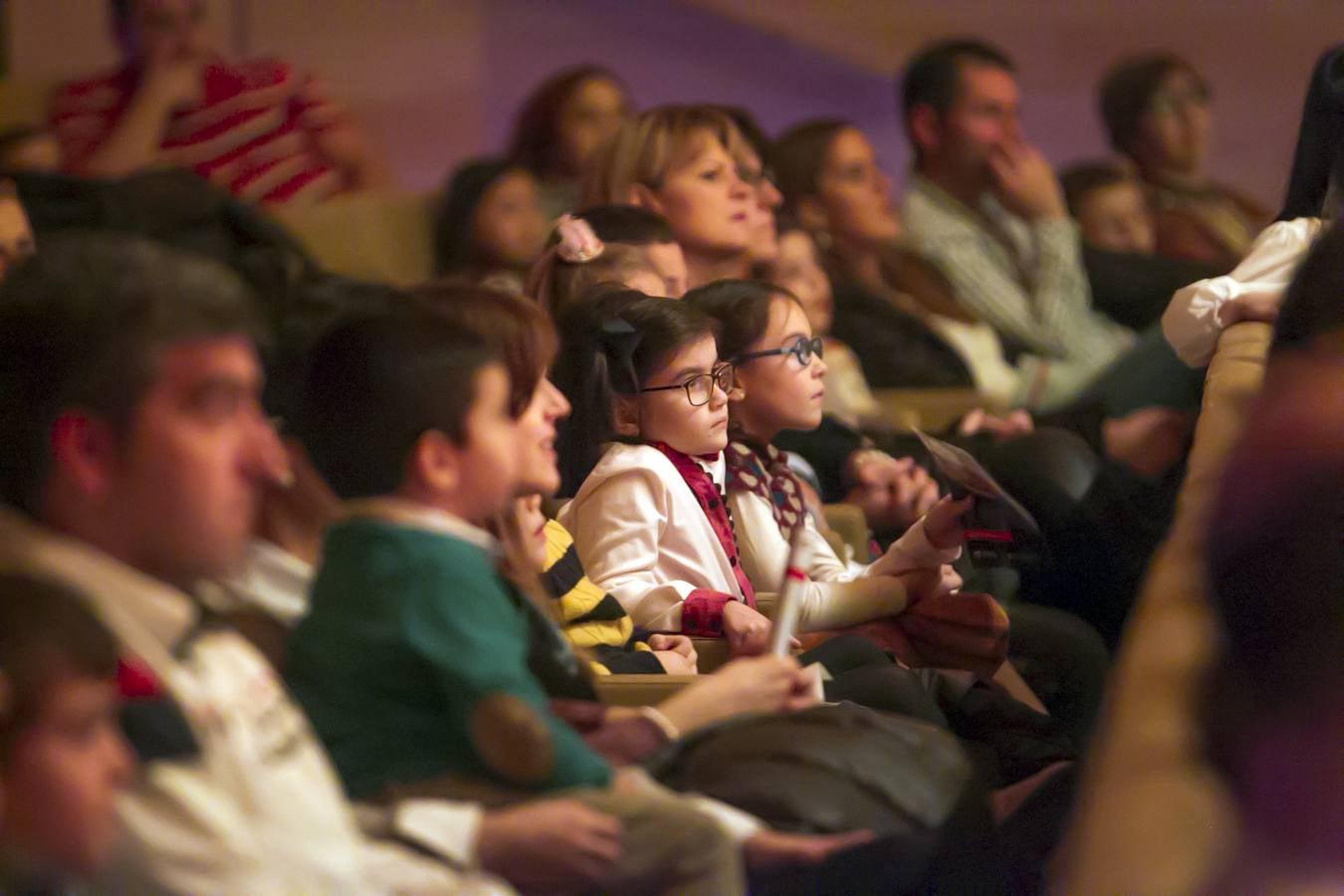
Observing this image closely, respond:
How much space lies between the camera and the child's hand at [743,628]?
Result: 190 centimetres

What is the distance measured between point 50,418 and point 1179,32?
18.3 feet

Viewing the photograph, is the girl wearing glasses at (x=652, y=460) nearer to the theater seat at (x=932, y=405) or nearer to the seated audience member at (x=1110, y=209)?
the theater seat at (x=932, y=405)

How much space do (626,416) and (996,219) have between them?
9.06 ft

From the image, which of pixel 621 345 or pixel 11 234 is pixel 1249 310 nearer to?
pixel 621 345

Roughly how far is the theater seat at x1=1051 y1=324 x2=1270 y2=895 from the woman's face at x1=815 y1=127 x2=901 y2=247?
8.76ft

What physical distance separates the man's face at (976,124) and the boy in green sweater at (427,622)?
140 inches

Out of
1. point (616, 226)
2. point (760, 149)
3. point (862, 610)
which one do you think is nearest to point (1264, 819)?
point (862, 610)

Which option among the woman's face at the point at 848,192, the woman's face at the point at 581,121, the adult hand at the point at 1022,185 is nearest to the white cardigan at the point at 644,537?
the woman's face at the point at 848,192

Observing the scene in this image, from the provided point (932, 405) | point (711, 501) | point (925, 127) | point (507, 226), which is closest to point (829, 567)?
point (711, 501)

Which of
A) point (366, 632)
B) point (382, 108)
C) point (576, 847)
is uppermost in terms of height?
point (366, 632)

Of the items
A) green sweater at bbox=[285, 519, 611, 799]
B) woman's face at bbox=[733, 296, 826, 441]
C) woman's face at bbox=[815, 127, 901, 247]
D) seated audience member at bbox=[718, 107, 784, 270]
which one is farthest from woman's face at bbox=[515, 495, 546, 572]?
woman's face at bbox=[815, 127, 901, 247]

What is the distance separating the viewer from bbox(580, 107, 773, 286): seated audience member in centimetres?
283

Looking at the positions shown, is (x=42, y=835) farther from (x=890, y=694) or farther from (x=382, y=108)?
(x=382, y=108)

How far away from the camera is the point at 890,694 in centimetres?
183
